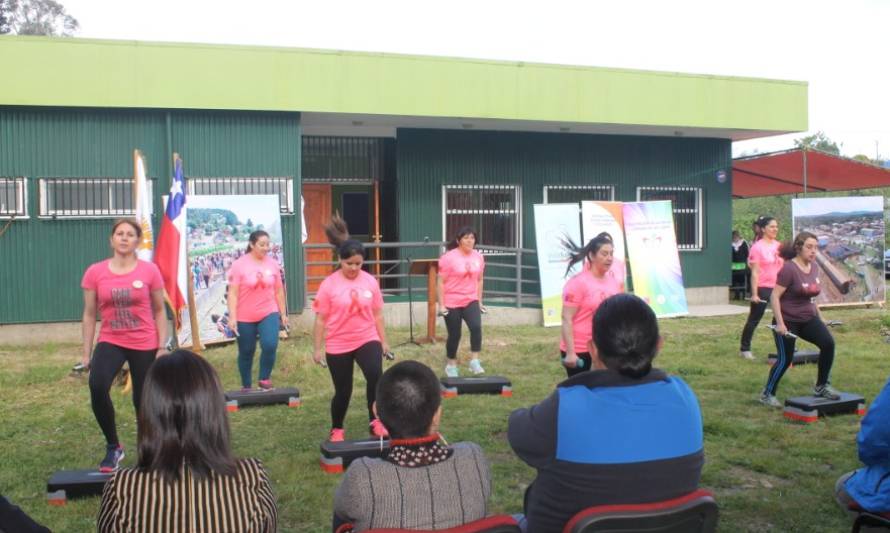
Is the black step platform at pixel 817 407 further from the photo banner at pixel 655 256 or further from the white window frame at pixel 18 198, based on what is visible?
the white window frame at pixel 18 198

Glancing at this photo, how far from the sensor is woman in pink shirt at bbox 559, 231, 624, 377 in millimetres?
6348

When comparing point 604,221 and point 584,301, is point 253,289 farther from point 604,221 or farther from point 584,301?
point 604,221

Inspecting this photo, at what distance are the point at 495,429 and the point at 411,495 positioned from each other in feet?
15.0

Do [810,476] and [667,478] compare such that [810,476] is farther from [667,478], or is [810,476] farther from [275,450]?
[275,450]

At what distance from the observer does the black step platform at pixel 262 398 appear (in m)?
7.97

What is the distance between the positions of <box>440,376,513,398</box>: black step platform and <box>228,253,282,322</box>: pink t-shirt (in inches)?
76.2

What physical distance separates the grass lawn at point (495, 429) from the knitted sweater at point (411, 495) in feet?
7.73

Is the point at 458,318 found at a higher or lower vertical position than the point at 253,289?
lower

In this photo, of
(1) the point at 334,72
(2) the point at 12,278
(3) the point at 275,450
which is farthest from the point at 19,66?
(3) the point at 275,450

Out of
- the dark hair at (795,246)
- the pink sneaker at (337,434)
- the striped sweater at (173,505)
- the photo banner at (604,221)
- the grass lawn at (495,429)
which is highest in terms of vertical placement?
the photo banner at (604,221)

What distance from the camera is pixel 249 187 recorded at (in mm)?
13375

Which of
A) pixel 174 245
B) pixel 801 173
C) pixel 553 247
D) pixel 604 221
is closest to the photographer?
pixel 174 245

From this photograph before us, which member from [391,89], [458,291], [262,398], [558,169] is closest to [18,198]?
[391,89]

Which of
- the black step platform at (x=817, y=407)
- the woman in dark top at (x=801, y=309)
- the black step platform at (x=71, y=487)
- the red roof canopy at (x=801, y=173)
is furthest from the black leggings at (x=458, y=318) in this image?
the red roof canopy at (x=801, y=173)
